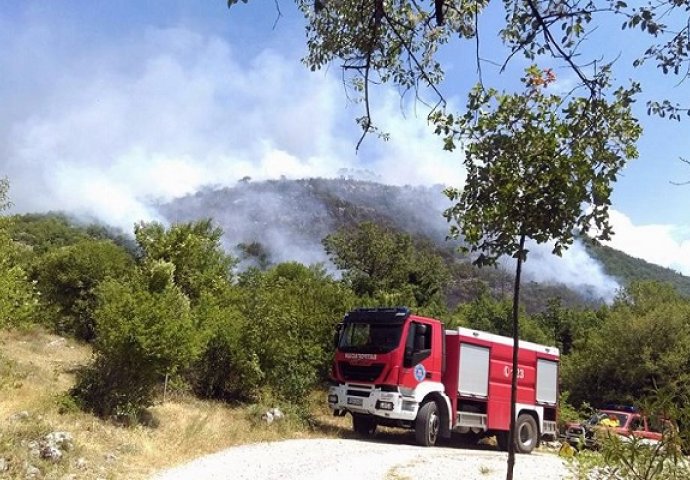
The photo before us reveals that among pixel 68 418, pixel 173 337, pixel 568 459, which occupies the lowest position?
pixel 68 418

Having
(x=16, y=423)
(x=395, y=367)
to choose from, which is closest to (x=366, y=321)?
(x=395, y=367)

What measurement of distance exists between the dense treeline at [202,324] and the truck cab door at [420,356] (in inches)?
131

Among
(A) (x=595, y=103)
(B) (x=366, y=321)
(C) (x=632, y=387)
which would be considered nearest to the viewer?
(A) (x=595, y=103)

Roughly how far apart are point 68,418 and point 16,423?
170 cm

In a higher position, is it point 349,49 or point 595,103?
point 349,49

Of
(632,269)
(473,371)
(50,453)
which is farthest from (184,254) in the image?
(632,269)

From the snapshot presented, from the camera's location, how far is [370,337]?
49.1ft

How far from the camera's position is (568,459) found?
13.8 feet

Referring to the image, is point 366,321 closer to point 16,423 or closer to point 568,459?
point 16,423

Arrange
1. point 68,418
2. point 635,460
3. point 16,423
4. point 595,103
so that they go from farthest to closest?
1. point 68,418
2. point 16,423
3. point 595,103
4. point 635,460

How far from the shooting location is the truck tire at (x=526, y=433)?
16141 millimetres

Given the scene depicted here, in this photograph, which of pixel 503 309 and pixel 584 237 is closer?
pixel 584 237

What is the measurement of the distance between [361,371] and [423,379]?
152 centimetres

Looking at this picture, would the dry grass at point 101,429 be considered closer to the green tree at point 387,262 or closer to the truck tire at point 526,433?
the truck tire at point 526,433
